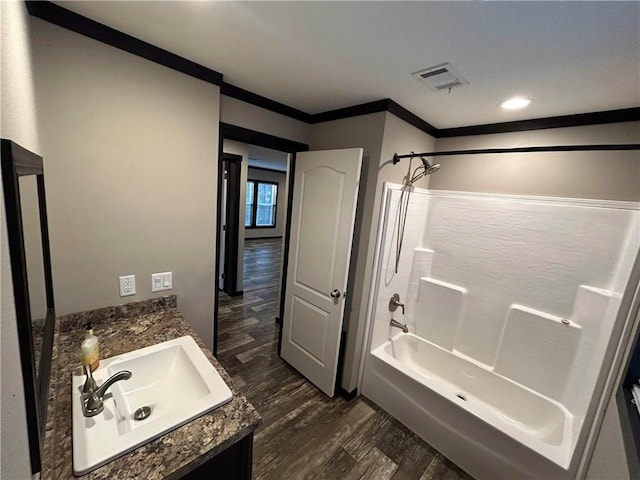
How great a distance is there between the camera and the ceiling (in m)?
0.96

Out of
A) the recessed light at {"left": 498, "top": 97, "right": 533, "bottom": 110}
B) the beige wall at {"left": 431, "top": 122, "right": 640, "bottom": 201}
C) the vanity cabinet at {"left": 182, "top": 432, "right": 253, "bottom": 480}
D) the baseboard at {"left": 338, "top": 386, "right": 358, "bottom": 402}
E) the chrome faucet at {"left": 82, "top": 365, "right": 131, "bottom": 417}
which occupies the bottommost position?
the baseboard at {"left": 338, "top": 386, "right": 358, "bottom": 402}

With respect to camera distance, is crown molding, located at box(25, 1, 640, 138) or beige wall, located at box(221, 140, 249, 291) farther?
beige wall, located at box(221, 140, 249, 291)

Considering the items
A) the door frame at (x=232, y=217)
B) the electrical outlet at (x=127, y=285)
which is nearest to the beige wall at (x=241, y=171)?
the door frame at (x=232, y=217)

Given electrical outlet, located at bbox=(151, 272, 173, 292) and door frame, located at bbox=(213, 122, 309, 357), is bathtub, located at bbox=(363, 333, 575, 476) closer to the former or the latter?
door frame, located at bbox=(213, 122, 309, 357)

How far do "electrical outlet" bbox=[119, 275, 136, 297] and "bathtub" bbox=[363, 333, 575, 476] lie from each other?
5.84ft

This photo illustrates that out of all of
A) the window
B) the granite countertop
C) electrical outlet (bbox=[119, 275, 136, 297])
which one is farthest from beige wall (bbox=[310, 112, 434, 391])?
the window

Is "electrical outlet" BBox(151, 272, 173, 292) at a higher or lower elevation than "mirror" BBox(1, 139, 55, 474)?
lower

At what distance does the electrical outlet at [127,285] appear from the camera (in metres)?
1.47

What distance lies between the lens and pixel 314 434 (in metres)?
1.81

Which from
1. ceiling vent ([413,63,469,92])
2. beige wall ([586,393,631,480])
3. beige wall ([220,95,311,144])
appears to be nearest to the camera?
beige wall ([586,393,631,480])

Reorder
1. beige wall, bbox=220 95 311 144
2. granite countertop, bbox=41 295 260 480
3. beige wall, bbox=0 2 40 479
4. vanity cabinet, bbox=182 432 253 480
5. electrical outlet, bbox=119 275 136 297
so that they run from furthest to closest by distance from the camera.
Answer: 1. beige wall, bbox=220 95 311 144
2. electrical outlet, bbox=119 275 136 297
3. vanity cabinet, bbox=182 432 253 480
4. granite countertop, bbox=41 295 260 480
5. beige wall, bbox=0 2 40 479

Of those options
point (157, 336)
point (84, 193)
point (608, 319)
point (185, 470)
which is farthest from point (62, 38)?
point (608, 319)

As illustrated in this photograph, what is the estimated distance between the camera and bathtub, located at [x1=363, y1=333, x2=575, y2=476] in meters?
1.52

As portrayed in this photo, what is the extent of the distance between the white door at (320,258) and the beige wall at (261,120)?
0.74 ft
